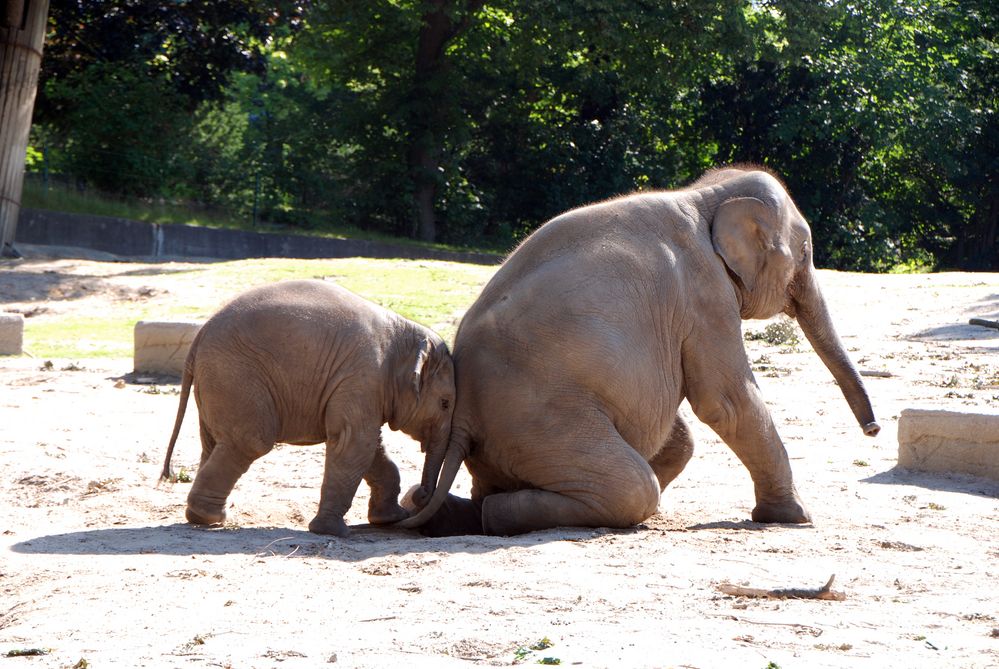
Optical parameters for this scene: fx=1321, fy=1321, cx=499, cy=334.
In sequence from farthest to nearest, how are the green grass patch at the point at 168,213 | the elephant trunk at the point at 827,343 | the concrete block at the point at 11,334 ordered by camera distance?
the green grass patch at the point at 168,213 → the concrete block at the point at 11,334 → the elephant trunk at the point at 827,343

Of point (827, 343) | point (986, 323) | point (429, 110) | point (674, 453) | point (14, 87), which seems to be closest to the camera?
point (674, 453)

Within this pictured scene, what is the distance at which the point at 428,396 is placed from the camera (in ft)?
21.3

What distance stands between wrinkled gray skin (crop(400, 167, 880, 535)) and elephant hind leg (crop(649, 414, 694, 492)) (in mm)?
15

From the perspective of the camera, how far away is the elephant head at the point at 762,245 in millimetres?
6949

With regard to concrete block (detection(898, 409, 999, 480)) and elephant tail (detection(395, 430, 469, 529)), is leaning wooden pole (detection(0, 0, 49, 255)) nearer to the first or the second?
elephant tail (detection(395, 430, 469, 529))

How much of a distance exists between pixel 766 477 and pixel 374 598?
275 cm

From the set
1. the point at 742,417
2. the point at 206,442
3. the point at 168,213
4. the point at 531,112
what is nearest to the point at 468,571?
the point at 206,442

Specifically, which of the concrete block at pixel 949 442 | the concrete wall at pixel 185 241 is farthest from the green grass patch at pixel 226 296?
the concrete block at pixel 949 442

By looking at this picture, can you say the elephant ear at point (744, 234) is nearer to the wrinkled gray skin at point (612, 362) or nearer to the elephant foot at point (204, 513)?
the wrinkled gray skin at point (612, 362)

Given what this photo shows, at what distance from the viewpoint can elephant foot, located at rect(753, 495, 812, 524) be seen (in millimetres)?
6727

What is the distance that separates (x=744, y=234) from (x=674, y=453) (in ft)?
4.11

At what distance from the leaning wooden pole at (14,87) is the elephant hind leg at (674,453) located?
1540cm

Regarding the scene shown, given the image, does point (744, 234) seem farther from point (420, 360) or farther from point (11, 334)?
point (11, 334)

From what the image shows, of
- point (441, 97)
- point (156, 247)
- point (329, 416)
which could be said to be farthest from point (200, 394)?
point (441, 97)
